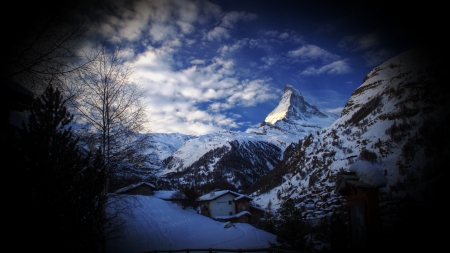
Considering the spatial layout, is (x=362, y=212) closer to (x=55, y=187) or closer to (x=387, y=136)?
(x=55, y=187)

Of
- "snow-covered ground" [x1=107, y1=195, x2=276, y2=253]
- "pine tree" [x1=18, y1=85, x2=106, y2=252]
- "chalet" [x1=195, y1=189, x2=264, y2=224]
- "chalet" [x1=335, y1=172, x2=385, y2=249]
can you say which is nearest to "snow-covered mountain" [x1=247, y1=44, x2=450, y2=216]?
"chalet" [x1=195, y1=189, x2=264, y2=224]

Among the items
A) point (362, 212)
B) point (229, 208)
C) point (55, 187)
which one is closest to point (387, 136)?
point (229, 208)

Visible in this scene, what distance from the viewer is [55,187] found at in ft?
19.5

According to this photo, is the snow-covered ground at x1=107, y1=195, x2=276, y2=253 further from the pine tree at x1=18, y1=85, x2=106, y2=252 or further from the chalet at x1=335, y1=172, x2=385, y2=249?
the chalet at x1=335, y1=172, x2=385, y2=249

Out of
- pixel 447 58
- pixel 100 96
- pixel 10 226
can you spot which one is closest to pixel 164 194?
pixel 100 96

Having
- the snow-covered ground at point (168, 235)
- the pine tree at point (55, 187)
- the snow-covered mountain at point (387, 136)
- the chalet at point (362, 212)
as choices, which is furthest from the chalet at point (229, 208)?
the chalet at point (362, 212)

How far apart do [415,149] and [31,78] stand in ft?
166

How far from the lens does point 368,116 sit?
203ft

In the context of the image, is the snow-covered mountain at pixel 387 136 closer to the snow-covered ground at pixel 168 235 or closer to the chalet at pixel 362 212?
the snow-covered ground at pixel 168 235

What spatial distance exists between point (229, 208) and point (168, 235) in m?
28.1

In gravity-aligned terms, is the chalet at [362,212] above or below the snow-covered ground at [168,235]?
above

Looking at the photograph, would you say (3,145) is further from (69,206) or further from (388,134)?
(388,134)

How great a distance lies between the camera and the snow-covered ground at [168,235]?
2071cm

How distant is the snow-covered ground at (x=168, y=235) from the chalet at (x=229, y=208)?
38.0 ft
